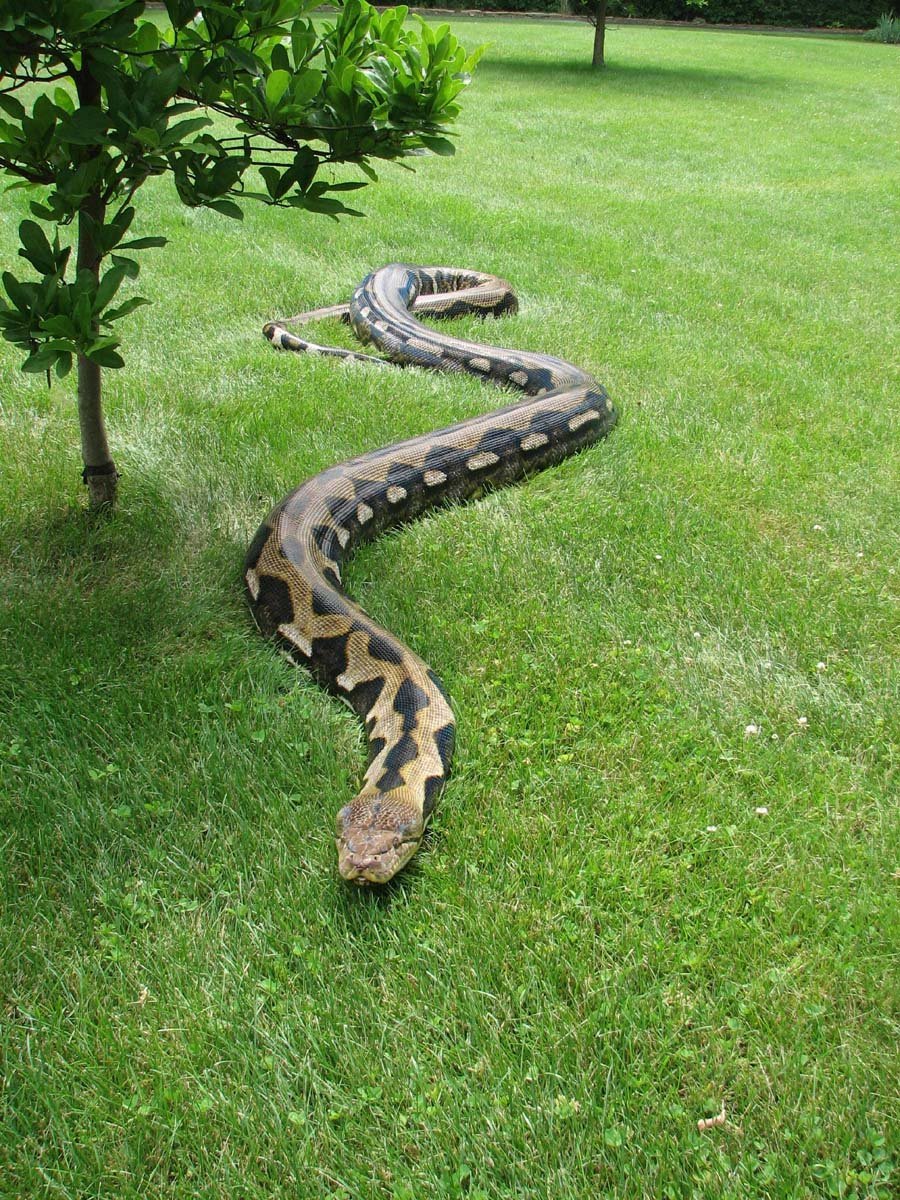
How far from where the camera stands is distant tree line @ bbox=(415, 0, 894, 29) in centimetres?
4051

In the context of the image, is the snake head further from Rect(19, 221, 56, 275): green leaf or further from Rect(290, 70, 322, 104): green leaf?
Rect(290, 70, 322, 104): green leaf

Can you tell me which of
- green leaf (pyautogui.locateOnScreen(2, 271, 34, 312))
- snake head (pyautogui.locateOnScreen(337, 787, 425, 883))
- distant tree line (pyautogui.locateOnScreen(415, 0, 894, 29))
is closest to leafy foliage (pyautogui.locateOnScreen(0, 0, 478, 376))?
green leaf (pyautogui.locateOnScreen(2, 271, 34, 312))

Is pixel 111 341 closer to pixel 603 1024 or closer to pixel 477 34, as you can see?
pixel 603 1024

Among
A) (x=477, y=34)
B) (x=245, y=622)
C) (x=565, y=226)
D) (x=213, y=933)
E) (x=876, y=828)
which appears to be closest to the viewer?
(x=213, y=933)

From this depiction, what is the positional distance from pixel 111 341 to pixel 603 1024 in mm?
2974

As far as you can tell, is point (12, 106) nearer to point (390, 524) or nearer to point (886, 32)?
point (390, 524)

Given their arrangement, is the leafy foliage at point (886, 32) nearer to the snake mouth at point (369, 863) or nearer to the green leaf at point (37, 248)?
the green leaf at point (37, 248)

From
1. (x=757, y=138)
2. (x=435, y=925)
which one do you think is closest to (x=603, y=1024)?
(x=435, y=925)

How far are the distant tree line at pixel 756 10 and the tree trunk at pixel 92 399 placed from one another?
1645 inches

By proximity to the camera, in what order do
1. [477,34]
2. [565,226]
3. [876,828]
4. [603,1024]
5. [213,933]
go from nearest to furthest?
[603,1024] < [213,933] < [876,828] < [565,226] < [477,34]

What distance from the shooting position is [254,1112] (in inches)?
103

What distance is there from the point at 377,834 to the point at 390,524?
259 centimetres

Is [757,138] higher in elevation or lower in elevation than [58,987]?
higher

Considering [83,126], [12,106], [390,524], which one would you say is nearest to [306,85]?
[83,126]
